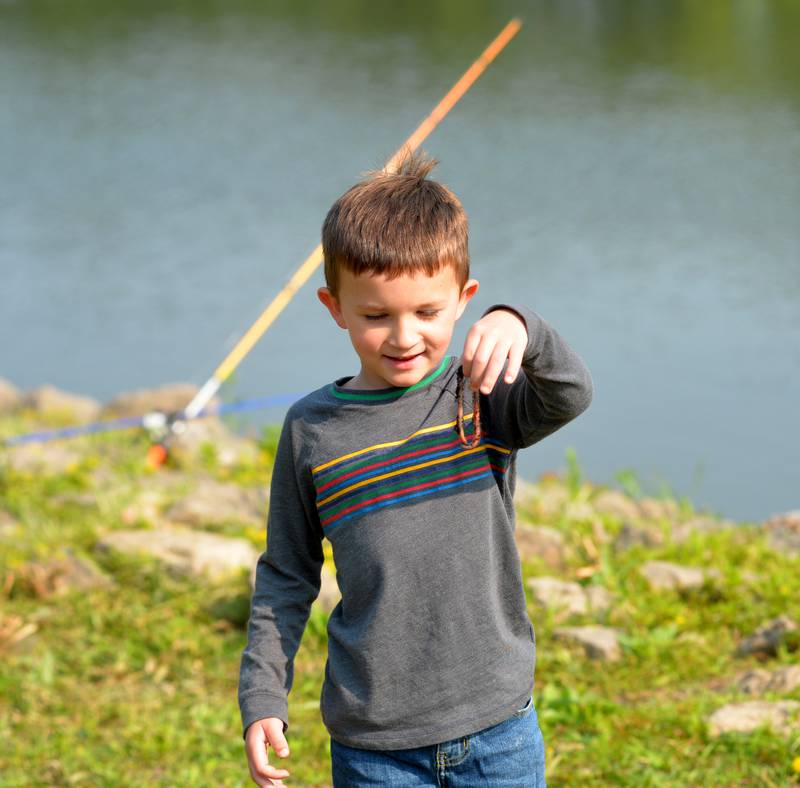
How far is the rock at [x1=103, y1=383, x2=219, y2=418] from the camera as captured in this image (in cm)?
665

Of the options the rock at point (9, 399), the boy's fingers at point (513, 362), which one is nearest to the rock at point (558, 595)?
the boy's fingers at point (513, 362)

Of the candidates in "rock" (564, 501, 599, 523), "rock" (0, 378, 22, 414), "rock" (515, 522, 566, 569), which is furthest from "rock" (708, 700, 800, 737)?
"rock" (0, 378, 22, 414)

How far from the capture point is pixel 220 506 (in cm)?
493

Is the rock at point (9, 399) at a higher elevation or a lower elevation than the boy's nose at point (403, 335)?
higher

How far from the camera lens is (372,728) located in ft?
6.10

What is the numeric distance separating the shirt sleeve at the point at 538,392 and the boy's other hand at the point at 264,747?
55 centimetres

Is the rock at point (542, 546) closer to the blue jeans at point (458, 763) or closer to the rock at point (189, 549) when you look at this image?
the rock at point (189, 549)

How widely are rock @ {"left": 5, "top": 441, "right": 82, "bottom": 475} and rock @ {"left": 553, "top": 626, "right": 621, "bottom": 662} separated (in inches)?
109

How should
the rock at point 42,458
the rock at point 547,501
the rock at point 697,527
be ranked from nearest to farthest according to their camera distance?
1. the rock at point 697,527
2. the rock at point 547,501
3. the rock at point 42,458

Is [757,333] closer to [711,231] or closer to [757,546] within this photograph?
[711,231]

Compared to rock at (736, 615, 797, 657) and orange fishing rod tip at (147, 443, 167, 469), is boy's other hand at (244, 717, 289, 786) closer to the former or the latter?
rock at (736, 615, 797, 657)

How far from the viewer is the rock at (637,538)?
416cm

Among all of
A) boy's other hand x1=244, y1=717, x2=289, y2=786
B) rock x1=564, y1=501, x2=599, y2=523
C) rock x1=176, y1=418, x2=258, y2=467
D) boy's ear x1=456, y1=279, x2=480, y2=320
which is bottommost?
boy's other hand x1=244, y1=717, x2=289, y2=786

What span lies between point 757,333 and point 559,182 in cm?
291
